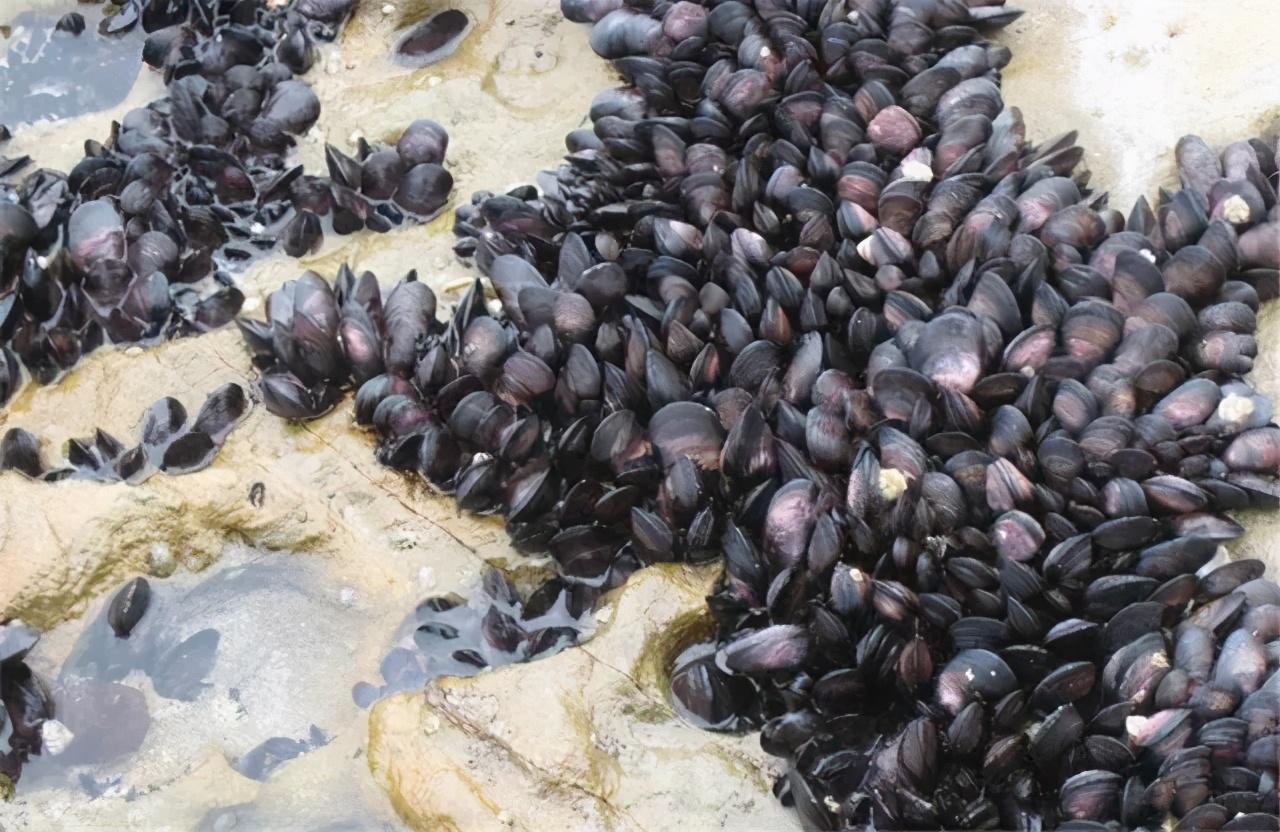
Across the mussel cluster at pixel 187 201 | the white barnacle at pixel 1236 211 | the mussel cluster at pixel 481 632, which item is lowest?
the mussel cluster at pixel 481 632

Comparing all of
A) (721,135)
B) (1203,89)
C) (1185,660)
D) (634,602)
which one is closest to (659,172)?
(721,135)

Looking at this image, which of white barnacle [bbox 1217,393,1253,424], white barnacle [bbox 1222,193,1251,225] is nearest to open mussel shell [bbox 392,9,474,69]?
white barnacle [bbox 1222,193,1251,225]

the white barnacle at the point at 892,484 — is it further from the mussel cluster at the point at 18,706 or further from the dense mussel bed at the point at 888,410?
the mussel cluster at the point at 18,706

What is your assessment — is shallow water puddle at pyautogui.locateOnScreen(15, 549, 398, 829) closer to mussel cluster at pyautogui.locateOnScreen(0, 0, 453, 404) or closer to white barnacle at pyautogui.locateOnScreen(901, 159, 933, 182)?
mussel cluster at pyautogui.locateOnScreen(0, 0, 453, 404)

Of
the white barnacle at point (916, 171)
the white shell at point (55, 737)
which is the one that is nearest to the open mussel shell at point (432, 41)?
the white barnacle at point (916, 171)

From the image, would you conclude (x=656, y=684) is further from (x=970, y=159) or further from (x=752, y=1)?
(x=752, y=1)

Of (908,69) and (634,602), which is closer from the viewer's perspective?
(634,602)

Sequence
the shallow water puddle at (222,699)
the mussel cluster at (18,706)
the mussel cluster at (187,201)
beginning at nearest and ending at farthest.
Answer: the shallow water puddle at (222,699) < the mussel cluster at (18,706) < the mussel cluster at (187,201)
